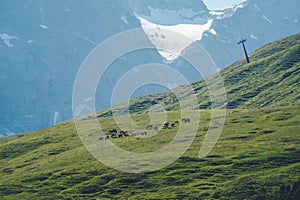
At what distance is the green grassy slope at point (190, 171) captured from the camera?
80500mm

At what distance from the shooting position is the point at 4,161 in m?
136

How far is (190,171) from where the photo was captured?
94250mm

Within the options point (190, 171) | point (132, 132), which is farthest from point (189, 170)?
point (132, 132)

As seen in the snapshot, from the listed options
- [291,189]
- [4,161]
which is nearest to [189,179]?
[291,189]

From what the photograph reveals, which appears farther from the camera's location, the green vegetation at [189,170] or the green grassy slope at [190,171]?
the green vegetation at [189,170]

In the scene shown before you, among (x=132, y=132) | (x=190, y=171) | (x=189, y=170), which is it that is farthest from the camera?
(x=132, y=132)

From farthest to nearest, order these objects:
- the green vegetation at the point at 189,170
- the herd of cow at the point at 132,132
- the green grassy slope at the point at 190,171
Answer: the herd of cow at the point at 132,132 → the green vegetation at the point at 189,170 → the green grassy slope at the point at 190,171

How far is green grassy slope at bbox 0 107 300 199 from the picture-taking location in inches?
3169

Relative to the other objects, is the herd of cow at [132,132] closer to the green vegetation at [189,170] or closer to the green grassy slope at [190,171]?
the green vegetation at [189,170]

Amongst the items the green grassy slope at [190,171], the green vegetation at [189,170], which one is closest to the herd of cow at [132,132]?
the green vegetation at [189,170]

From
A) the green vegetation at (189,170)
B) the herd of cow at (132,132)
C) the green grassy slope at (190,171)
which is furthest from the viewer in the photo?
the herd of cow at (132,132)

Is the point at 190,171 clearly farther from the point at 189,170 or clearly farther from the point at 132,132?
the point at 132,132

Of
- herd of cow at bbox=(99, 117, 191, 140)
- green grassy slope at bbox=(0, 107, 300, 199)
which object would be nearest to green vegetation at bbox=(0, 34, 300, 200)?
green grassy slope at bbox=(0, 107, 300, 199)

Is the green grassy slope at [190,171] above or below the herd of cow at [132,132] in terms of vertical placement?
below
